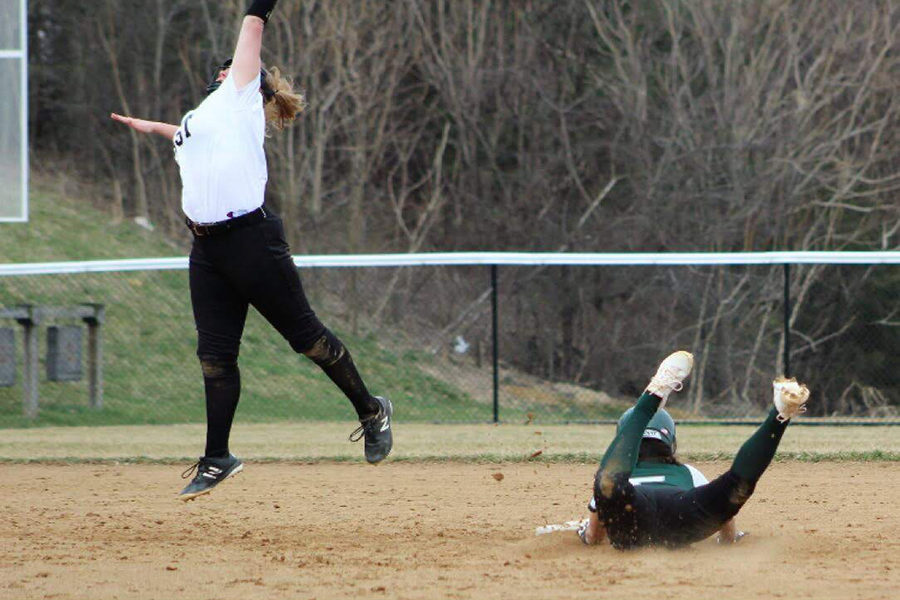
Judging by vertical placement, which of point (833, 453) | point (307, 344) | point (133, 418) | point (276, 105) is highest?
point (276, 105)

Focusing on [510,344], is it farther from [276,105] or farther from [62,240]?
[276,105]

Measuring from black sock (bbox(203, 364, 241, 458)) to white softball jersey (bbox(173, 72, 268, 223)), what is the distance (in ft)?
2.86

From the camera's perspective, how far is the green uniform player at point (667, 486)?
5.96 m

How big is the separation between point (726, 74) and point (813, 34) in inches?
78.8

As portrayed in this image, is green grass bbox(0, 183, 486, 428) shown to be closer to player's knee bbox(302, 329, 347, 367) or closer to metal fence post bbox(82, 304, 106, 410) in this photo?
metal fence post bbox(82, 304, 106, 410)

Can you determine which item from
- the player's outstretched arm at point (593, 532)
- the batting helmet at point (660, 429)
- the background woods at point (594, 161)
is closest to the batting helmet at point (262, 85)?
the batting helmet at point (660, 429)

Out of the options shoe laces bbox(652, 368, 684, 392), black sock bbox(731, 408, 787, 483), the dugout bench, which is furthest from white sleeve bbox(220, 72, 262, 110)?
the dugout bench

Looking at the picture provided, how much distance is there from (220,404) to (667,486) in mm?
2291

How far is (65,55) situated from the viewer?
30766mm

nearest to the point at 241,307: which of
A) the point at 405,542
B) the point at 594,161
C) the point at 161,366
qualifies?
the point at 405,542

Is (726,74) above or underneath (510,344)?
above

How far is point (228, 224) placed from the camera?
6344mm

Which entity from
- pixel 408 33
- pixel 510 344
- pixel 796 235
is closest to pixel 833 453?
pixel 510 344

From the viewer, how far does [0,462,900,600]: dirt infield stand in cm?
559
